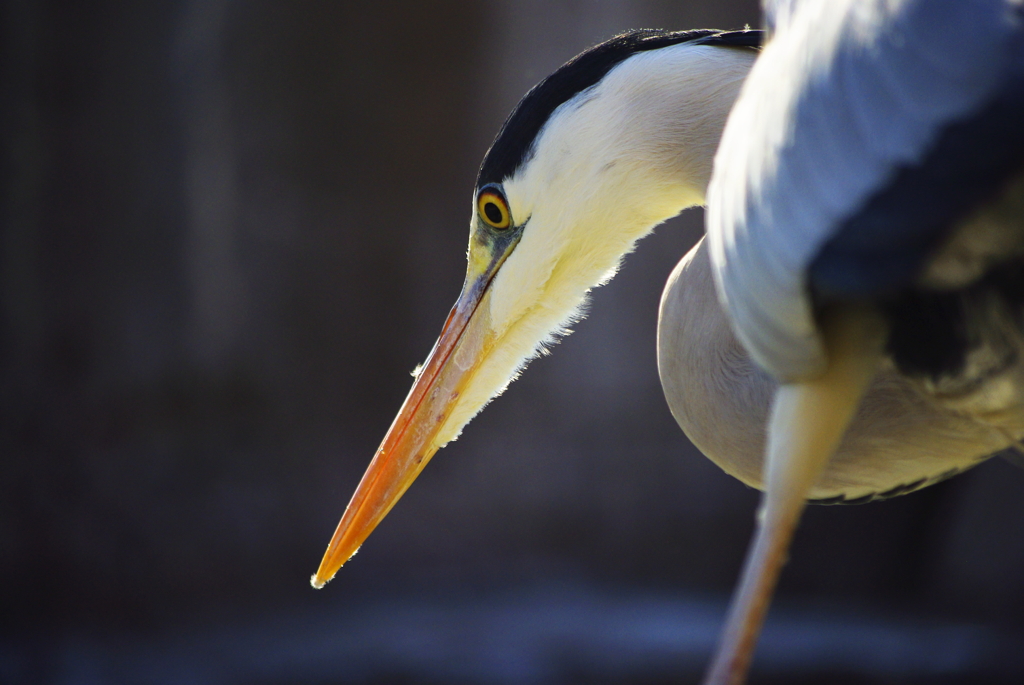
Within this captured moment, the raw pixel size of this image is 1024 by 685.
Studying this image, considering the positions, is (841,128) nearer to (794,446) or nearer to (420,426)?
(794,446)

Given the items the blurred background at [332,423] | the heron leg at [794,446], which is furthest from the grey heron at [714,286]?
the blurred background at [332,423]

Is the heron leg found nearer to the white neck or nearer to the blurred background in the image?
the white neck

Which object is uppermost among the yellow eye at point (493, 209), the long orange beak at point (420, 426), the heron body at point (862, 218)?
the yellow eye at point (493, 209)

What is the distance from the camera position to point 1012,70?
1.41 feet

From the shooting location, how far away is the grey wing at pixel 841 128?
44 centimetres

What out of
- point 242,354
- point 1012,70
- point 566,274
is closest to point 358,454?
point 242,354

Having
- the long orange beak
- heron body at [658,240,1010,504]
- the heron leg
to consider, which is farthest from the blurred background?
the heron leg

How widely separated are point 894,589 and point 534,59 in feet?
5.04

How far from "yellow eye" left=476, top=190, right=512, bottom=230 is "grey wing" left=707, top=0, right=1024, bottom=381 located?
1.16 feet

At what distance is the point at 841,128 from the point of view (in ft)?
1.50

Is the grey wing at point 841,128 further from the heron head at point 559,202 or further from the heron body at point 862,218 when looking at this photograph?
the heron head at point 559,202

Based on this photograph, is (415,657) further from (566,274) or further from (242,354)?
(566,274)

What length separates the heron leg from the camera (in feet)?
1.81

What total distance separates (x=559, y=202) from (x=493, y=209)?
0.23 ft
